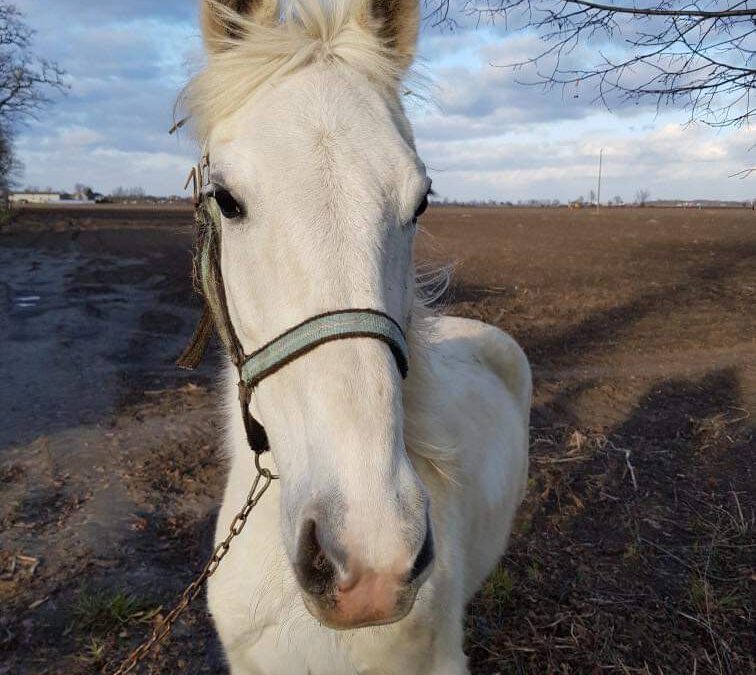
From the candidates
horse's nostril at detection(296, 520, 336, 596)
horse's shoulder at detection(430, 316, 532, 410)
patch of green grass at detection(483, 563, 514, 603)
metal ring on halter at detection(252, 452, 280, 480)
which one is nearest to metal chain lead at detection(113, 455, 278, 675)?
metal ring on halter at detection(252, 452, 280, 480)

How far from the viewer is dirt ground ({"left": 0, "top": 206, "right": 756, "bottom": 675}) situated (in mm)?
3461

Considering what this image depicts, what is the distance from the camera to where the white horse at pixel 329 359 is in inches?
52.2

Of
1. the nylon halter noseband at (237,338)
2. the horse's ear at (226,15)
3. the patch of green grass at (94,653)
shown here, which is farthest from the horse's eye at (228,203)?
the patch of green grass at (94,653)

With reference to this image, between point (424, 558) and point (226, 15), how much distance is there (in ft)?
5.82

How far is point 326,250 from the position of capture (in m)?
1.52

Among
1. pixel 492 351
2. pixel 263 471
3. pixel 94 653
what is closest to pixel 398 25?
pixel 263 471

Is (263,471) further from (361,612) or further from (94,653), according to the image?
(94,653)

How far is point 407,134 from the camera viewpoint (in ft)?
6.45

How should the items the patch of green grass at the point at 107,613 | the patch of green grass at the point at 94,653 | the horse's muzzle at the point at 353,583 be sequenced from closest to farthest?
1. the horse's muzzle at the point at 353,583
2. the patch of green grass at the point at 94,653
3. the patch of green grass at the point at 107,613

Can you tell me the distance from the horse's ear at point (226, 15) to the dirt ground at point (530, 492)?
3.19ft

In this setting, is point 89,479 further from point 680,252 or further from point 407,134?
point 680,252

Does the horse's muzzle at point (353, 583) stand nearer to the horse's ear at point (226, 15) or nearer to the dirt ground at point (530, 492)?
the dirt ground at point (530, 492)

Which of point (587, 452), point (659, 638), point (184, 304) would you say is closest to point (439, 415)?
point (659, 638)

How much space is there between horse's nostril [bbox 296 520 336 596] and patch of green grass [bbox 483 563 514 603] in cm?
277
